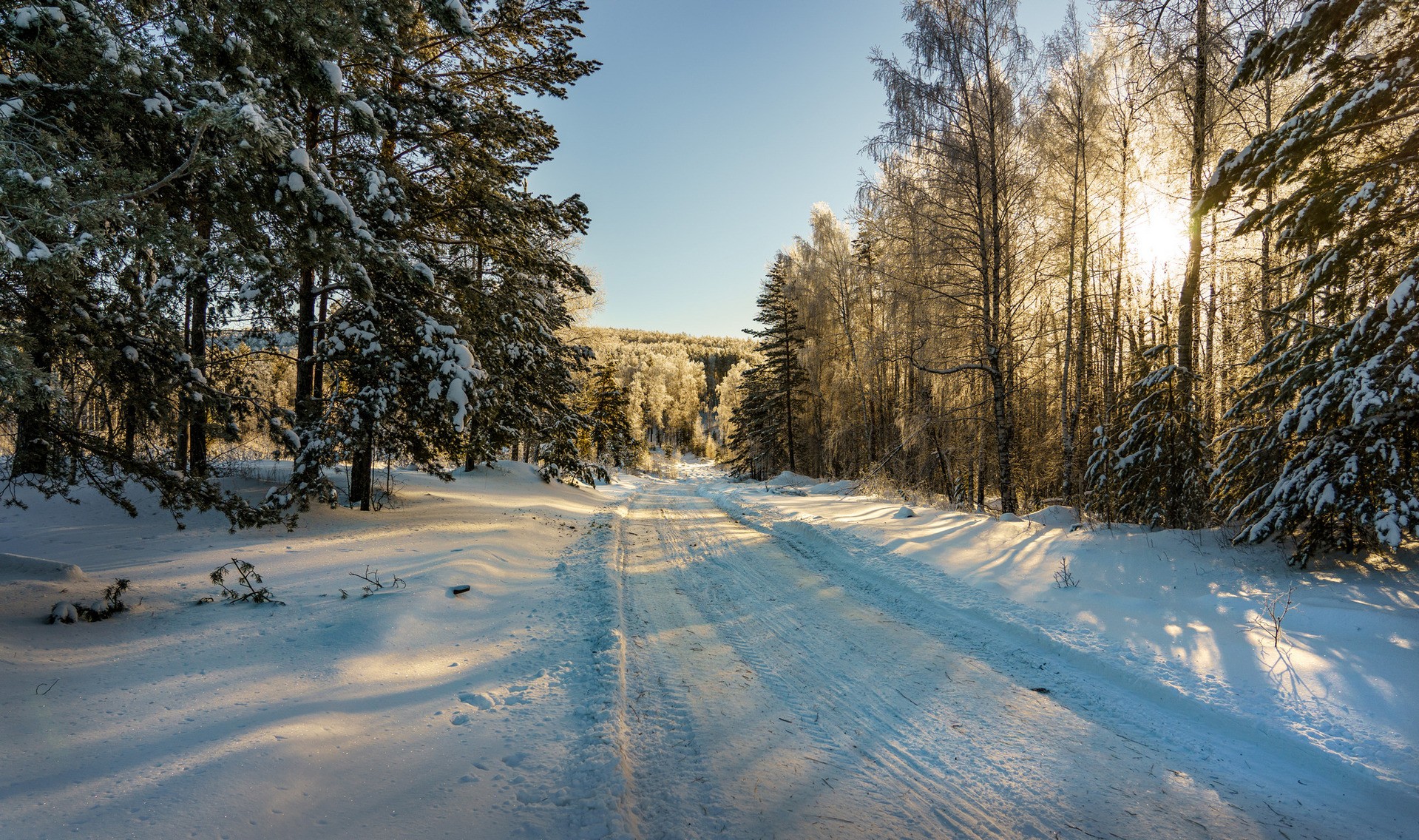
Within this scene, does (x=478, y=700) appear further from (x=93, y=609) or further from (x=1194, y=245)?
(x=1194, y=245)

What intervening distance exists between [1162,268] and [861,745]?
19.5m

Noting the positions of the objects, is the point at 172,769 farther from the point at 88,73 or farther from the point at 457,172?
the point at 457,172

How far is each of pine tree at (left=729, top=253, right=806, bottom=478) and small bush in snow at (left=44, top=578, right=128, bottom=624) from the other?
24.2m

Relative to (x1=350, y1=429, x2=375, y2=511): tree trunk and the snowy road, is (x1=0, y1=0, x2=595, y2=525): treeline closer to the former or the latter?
(x1=350, y1=429, x2=375, y2=511): tree trunk

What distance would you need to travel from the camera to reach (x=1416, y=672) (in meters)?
3.38

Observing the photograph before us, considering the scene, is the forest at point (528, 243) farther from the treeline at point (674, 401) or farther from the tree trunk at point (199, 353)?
the treeline at point (674, 401)

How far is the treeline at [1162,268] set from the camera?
15.2 ft

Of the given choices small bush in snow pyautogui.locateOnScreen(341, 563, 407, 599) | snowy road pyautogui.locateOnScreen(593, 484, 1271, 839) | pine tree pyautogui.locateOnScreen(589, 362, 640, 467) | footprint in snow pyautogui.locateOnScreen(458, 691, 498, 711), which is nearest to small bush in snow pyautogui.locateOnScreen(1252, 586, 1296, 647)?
snowy road pyautogui.locateOnScreen(593, 484, 1271, 839)

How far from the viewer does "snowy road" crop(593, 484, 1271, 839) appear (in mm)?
2510

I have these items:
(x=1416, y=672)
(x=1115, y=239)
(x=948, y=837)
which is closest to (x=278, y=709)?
(x=948, y=837)

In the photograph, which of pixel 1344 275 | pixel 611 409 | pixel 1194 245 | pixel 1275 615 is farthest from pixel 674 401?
pixel 1275 615

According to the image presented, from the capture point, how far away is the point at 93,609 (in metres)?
3.95

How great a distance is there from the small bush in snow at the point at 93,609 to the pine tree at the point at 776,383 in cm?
2419

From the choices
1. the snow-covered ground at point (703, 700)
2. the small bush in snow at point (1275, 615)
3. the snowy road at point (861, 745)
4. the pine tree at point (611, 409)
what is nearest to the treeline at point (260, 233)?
the snow-covered ground at point (703, 700)
